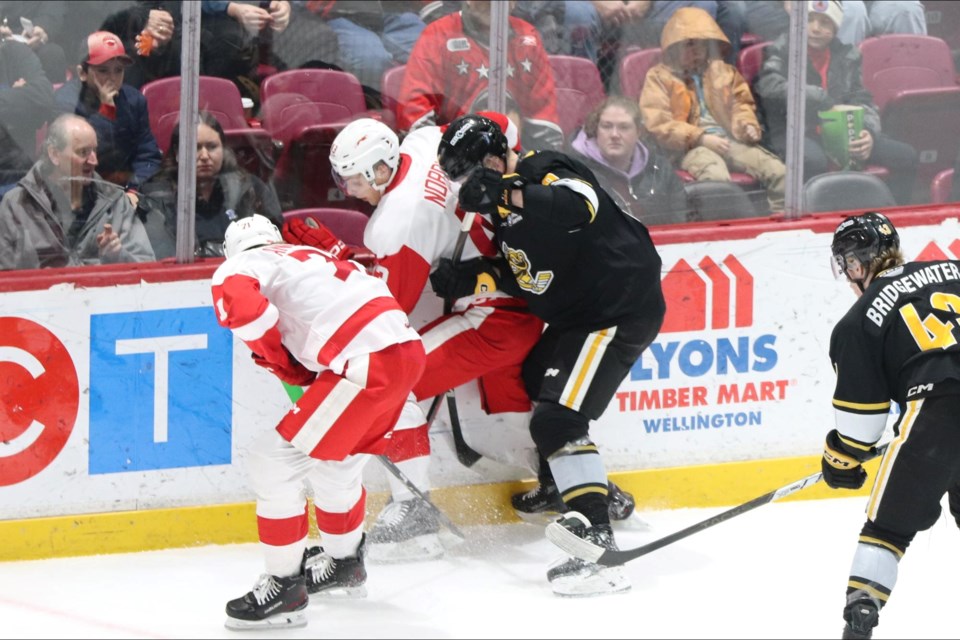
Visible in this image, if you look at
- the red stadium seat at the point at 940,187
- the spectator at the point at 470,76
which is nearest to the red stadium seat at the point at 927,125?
the red stadium seat at the point at 940,187

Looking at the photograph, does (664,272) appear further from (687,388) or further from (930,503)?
(930,503)

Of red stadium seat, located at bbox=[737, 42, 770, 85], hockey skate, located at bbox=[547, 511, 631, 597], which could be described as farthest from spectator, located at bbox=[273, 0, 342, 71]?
hockey skate, located at bbox=[547, 511, 631, 597]

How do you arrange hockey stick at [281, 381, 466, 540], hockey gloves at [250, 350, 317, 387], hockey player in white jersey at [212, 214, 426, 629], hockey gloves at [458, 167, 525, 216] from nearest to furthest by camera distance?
hockey player in white jersey at [212, 214, 426, 629] → hockey gloves at [250, 350, 317, 387] → hockey gloves at [458, 167, 525, 216] → hockey stick at [281, 381, 466, 540]

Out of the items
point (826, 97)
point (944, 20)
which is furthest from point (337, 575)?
point (944, 20)

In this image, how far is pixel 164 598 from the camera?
12.6ft

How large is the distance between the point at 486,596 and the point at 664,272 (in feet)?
A: 4.15

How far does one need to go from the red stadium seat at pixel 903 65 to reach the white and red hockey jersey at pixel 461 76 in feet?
3.59

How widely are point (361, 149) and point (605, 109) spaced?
0.94 metres

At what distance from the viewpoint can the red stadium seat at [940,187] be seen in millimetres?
4840

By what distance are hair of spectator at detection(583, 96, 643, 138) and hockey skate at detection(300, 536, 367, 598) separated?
1535 mm

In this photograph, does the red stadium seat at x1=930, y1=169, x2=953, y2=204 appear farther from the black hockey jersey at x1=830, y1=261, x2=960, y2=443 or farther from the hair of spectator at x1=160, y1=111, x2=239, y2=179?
the hair of spectator at x1=160, y1=111, x2=239, y2=179

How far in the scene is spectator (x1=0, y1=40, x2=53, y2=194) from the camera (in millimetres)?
4055

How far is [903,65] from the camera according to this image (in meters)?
4.81

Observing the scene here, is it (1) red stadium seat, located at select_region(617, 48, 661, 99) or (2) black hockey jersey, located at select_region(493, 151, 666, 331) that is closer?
(2) black hockey jersey, located at select_region(493, 151, 666, 331)
